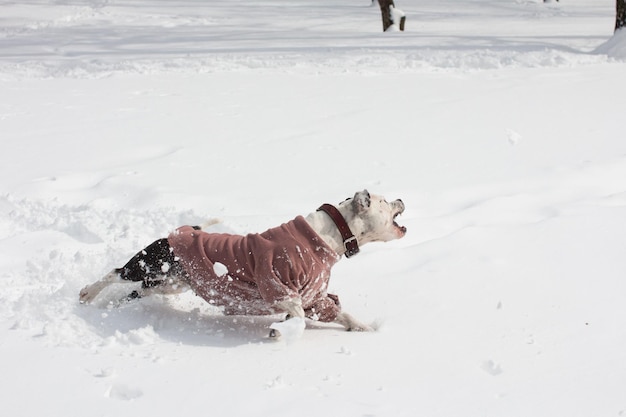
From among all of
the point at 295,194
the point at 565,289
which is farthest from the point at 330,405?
the point at 295,194

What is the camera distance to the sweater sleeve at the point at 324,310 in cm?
367

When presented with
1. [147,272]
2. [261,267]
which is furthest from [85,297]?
[261,267]

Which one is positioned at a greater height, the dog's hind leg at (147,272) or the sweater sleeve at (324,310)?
the dog's hind leg at (147,272)

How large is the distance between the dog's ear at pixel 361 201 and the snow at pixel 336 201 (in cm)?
59

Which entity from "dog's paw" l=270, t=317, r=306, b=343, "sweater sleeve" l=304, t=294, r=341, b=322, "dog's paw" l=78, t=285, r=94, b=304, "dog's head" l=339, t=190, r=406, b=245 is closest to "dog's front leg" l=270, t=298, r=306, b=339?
"dog's paw" l=270, t=317, r=306, b=343

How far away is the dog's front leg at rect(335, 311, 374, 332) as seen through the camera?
147 inches

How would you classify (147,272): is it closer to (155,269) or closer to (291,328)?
(155,269)

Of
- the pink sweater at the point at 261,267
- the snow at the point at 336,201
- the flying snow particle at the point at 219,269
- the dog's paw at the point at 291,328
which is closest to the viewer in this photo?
the snow at the point at 336,201

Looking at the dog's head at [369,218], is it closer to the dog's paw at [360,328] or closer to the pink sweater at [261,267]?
the pink sweater at [261,267]

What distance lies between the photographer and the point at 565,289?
396cm

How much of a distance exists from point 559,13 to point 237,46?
9.95 meters

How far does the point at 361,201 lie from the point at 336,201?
1.86 meters

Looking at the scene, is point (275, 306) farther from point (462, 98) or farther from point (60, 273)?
point (462, 98)

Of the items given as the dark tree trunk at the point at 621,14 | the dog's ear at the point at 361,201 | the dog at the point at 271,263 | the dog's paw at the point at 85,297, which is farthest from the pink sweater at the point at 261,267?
the dark tree trunk at the point at 621,14
